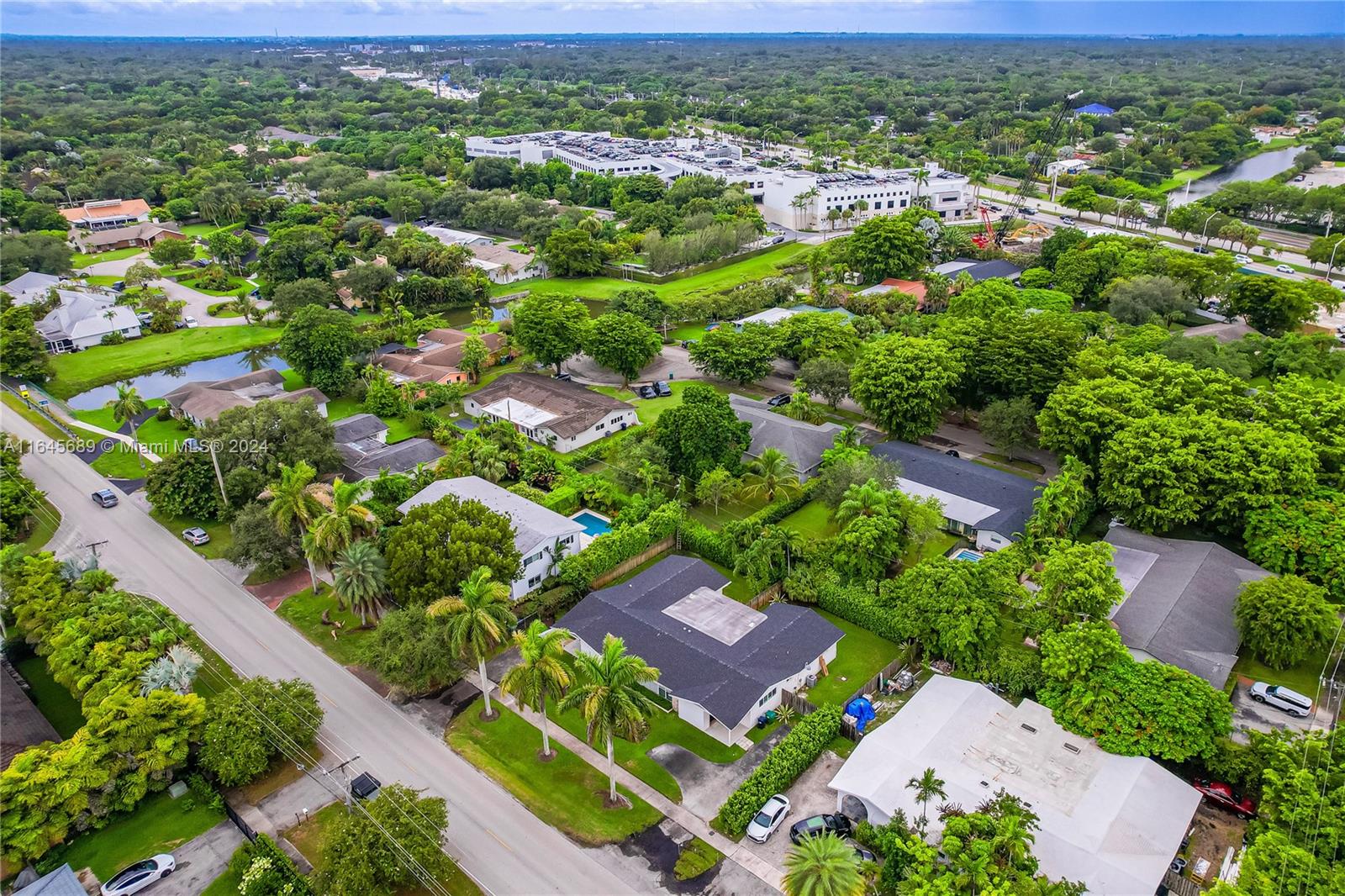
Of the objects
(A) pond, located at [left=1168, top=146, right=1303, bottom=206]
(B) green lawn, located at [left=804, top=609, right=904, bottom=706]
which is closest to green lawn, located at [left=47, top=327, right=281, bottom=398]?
(B) green lawn, located at [left=804, top=609, right=904, bottom=706]

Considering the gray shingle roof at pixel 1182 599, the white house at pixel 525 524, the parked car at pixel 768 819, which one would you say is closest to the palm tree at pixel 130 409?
the white house at pixel 525 524

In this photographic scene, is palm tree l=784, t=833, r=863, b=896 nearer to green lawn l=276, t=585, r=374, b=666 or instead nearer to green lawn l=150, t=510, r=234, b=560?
green lawn l=276, t=585, r=374, b=666

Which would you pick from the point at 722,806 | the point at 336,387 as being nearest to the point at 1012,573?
the point at 722,806

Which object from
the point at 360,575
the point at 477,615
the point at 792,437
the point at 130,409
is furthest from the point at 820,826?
the point at 130,409

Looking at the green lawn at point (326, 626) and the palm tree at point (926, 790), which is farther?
the green lawn at point (326, 626)

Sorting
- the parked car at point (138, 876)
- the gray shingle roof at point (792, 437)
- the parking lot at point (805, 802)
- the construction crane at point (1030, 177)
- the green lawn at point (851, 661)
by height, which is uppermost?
the construction crane at point (1030, 177)

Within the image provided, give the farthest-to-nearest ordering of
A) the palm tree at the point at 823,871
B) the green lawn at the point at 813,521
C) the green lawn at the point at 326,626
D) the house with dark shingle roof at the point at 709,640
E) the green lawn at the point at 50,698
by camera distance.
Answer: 1. the green lawn at the point at 813,521
2. the green lawn at the point at 326,626
3. the green lawn at the point at 50,698
4. the house with dark shingle roof at the point at 709,640
5. the palm tree at the point at 823,871

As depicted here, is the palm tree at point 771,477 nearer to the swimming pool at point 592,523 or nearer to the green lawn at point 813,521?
the green lawn at point 813,521

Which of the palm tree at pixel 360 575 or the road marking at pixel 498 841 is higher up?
the palm tree at pixel 360 575
